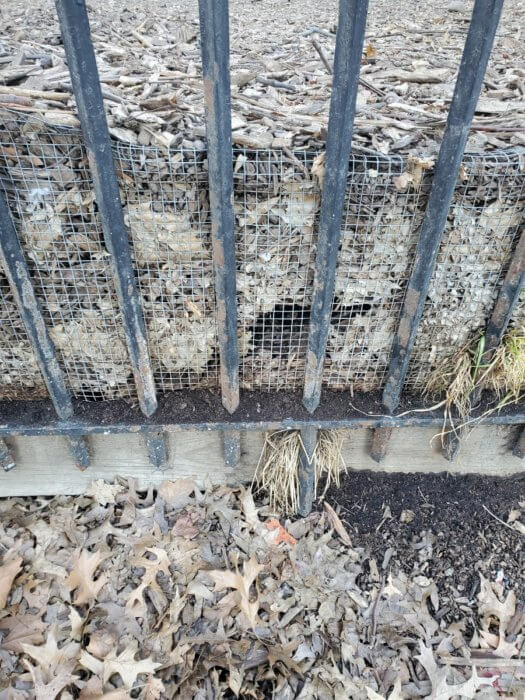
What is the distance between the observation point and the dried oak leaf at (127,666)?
223 centimetres

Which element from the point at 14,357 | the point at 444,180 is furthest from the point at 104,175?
the point at 444,180

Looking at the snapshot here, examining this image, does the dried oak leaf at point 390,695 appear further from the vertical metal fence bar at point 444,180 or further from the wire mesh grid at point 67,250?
the wire mesh grid at point 67,250

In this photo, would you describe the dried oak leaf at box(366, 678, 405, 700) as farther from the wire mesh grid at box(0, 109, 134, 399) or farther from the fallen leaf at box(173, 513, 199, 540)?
the wire mesh grid at box(0, 109, 134, 399)

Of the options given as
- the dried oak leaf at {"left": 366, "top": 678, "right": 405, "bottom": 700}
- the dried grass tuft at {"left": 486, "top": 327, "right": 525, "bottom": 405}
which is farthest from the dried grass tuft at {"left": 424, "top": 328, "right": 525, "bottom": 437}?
the dried oak leaf at {"left": 366, "top": 678, "right": 405, "bottom": 700}

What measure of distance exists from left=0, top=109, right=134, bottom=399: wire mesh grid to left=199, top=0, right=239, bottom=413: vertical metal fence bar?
1.51ft

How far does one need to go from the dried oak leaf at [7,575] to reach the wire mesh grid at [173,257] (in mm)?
1146

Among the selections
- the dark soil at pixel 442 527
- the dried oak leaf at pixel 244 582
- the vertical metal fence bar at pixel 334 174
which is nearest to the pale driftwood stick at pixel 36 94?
the vertical metal fence bar at pixel 334 174

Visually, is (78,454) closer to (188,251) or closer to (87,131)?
(188,251)

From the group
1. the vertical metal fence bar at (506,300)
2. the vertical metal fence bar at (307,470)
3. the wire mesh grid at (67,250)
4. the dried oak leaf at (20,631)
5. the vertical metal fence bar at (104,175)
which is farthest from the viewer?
the vertical metal fence bar at (307,470)

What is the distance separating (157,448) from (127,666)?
37.6 inches

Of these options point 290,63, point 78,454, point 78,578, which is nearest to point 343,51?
point 290,63

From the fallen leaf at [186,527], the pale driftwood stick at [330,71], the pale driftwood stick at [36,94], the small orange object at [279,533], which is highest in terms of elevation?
the pale driftwood stick at [36,94]

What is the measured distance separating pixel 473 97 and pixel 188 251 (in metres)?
1.12

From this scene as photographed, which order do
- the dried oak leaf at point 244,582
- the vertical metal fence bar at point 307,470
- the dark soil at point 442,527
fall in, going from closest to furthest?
the dried oak leaf at point 244,582 → the vertical metal fence bar at point 307,470 → the dark soil at point 442,527
